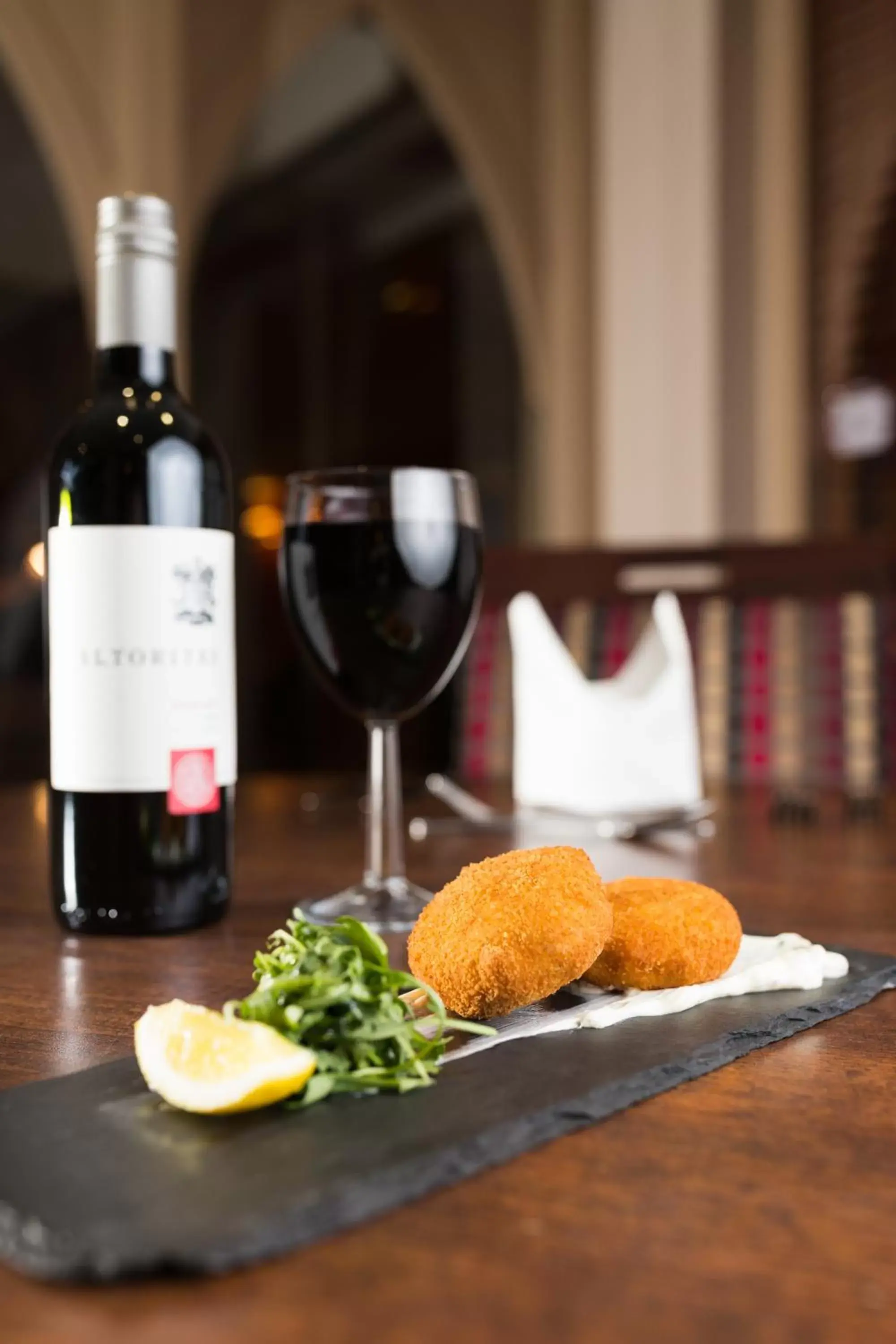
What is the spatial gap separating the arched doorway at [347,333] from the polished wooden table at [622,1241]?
12.2ft

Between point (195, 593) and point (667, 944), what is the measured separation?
32cm

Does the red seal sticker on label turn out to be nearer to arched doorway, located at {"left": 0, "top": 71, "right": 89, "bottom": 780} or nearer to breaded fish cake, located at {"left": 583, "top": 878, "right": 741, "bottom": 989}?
breaded fish cake, located at {"left": 583, "top": 878, "right": 741, "bottom": 989}

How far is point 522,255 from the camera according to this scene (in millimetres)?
4469

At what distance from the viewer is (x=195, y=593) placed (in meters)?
0.68

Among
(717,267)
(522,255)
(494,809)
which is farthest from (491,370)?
(494,809)

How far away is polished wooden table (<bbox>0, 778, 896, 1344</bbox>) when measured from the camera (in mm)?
260

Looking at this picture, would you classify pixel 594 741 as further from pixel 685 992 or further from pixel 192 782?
pixel 685 992

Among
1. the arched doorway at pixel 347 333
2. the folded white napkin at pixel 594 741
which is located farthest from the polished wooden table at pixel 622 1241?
the arched doorway at pixel 347 333

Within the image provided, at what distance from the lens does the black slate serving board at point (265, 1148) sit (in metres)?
0.28

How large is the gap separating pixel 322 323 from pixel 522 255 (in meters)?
0.73

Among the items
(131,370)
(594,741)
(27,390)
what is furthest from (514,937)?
(27,390)

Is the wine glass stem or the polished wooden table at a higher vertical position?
the wine glass stem

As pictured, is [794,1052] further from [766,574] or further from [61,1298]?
[766,574]

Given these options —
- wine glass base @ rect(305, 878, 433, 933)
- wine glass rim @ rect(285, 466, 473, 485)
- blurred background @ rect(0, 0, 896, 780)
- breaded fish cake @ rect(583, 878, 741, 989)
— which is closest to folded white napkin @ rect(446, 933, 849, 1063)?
breaded fish cake @ rect(583, 878, 741, 989)
